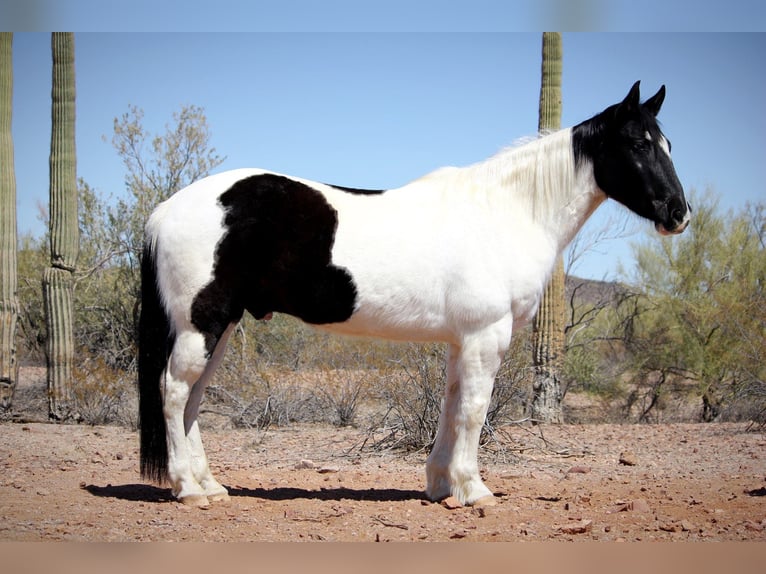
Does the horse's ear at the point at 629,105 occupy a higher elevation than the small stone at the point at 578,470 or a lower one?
higher

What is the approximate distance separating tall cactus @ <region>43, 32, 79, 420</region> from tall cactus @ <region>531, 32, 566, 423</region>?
5886mm

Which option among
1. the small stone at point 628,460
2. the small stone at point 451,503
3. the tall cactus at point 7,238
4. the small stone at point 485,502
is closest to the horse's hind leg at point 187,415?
the small stone at point 451,503

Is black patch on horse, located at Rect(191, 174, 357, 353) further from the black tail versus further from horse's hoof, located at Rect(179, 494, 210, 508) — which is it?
horse's hoof, located at Rect(179, 494, 210, 508)

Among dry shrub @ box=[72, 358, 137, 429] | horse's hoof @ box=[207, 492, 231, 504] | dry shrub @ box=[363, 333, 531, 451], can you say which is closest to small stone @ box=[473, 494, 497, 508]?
horse's hoof @ box=[207, 492, 231, 504]

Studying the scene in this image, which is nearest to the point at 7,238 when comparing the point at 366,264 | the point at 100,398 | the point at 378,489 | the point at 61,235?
the point at 61,235

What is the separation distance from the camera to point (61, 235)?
952cm

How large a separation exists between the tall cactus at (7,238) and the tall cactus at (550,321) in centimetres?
659

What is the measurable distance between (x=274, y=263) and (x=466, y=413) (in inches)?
60.5

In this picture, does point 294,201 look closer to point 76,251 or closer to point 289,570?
point 289,570

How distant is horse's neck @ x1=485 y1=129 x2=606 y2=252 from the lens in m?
5.08

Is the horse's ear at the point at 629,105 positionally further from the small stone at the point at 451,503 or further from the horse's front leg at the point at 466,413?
the small stone at the point at 451,503

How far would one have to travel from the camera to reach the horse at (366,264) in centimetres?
470

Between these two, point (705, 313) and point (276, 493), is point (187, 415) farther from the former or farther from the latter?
point (705, 313)
